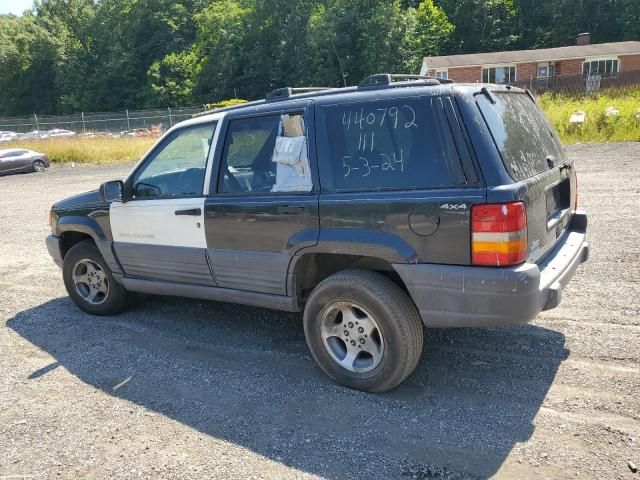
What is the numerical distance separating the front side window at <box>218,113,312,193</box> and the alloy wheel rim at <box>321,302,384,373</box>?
891mm

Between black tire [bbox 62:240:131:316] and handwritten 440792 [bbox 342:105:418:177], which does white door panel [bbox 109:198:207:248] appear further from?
handwritten 440792 [bbox 342:105:418:177]

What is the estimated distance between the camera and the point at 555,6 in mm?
56531

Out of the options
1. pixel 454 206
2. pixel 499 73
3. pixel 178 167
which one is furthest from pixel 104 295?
pixel 499 73

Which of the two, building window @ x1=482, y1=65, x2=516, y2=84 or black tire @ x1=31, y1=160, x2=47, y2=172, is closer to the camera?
black tire @ x1=31, y1=160, x2=47, y2=172

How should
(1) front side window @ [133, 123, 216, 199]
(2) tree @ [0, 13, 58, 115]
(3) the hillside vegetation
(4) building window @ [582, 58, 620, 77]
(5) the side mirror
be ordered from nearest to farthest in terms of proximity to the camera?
(1) front side window @ [133, 123, 216, 199] < (5) the side mirror < (4) building window @ [582, 58, 620, 77] < (3) the hillside vegetation < (2) tree @ [0, 13, 58, 115]

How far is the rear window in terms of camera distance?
130 inches

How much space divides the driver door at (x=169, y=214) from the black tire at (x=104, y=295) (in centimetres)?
38

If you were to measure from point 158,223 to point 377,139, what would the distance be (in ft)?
6.96

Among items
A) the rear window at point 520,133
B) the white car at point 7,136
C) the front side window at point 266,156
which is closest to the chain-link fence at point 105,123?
the white car at point 7,136

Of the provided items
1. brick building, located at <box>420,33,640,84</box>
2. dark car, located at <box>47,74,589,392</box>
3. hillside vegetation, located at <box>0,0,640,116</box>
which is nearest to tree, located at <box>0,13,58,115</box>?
hillside vegetation, located at <box>0,0,640,116</box>

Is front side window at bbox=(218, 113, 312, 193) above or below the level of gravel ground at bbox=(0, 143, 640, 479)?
above

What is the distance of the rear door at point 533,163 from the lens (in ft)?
10.7

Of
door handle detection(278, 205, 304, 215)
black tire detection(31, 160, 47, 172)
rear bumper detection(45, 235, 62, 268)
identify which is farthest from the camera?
black tire detection(31, 160, 47, 172)

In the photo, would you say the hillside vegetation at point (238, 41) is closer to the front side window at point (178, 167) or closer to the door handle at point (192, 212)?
the front side window at point (178, 167)
